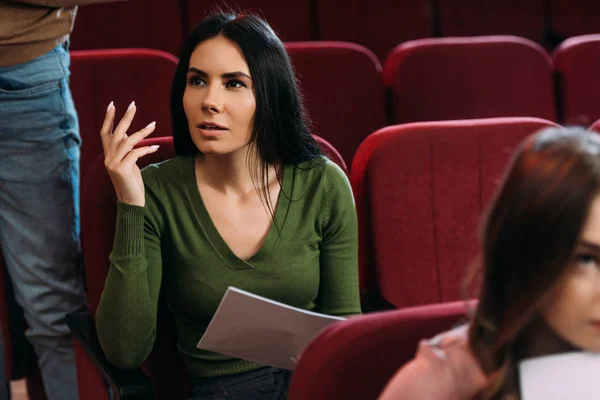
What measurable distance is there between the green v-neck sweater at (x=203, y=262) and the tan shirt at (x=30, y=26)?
0.47 ft

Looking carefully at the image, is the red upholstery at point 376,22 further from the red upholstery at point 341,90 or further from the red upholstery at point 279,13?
the red upholstery at point 341,90

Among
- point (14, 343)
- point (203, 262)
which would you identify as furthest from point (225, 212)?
point (14, 343)

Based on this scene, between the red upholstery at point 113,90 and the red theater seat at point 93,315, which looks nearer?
the red theater seat at point 93,315

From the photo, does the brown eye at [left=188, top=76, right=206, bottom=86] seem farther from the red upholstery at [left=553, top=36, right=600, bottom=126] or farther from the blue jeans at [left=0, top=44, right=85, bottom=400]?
the red upholstery at [left=553, top=36, right=600, bottom=126]

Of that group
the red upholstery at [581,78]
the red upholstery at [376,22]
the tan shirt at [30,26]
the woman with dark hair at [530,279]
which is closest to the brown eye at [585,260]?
the woman with dark hair at [530,279]

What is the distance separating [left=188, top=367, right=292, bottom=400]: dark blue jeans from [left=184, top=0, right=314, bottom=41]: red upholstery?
545 millimetres

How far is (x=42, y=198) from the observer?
686 mm

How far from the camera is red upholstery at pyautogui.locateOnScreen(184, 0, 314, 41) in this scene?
1.04 metres

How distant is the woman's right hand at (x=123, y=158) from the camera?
1.81 ft

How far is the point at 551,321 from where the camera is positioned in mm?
328

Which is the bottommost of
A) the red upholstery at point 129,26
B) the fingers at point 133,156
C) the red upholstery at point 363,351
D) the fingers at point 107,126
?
the red upholstery at point 363,351

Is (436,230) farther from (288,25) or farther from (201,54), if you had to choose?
(288,25)

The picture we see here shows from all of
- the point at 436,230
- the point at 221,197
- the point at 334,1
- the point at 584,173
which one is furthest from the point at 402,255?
the point at 334,1

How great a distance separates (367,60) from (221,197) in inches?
14.5
